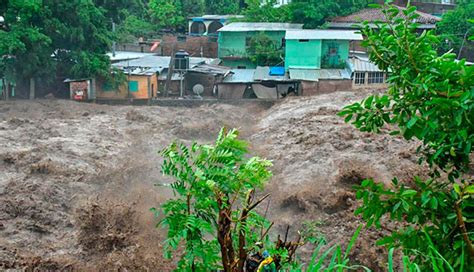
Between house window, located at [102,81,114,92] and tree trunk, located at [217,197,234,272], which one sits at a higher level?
tree trunk, located at [217,197,234,272]

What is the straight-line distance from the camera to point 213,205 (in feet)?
11.8

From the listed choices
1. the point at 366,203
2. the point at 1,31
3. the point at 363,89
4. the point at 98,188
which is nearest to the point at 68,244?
the point at 98,188

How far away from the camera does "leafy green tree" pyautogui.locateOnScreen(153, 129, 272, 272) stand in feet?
11.7

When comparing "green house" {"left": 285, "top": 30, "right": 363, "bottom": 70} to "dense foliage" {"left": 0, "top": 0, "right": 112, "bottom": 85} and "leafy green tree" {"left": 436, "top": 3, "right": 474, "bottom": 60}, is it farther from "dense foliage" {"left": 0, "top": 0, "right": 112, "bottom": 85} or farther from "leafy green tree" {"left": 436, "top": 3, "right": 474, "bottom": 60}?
"dense foliage" {"left": 0, "top": 0, "right": 112, "bottom": 85}

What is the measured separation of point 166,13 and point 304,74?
1929cm

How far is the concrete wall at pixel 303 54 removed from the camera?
29812mm

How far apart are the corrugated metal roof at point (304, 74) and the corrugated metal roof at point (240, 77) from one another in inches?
90.3

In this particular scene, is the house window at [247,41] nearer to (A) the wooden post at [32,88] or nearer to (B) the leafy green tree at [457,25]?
(B) the leafy green tree at [457,25]

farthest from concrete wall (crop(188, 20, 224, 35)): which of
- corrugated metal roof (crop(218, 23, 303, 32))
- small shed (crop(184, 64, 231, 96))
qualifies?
small shed (crop(184, 64, 231, 96))

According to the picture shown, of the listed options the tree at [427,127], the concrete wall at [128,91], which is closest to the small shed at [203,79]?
the concrete wall at [128,91]

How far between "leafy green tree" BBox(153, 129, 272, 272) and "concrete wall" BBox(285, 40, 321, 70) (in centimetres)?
2666

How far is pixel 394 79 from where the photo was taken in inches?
161

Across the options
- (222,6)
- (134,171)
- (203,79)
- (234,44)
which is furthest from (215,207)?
(222,6)

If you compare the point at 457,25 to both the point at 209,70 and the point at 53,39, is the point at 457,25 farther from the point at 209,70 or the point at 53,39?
→ the point at 53,39
